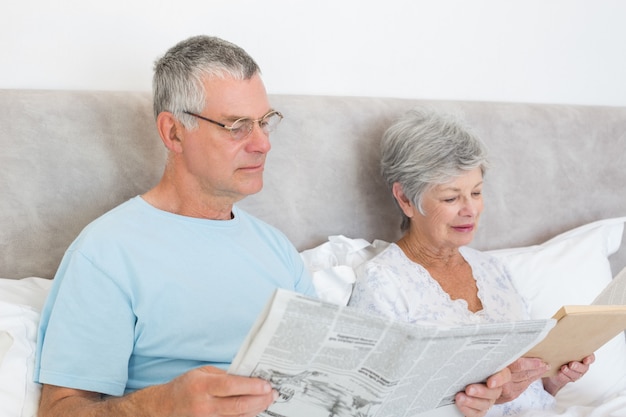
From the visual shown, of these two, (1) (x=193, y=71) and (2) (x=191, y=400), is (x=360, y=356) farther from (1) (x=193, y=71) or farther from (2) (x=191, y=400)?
(1) (x=193, y=71)

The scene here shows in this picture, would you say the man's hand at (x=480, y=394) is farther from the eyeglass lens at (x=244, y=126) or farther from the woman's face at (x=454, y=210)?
the eyeglass lens at (x=244, y=126)

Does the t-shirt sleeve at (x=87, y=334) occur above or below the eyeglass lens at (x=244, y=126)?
below

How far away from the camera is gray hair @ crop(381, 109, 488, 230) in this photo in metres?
1.83

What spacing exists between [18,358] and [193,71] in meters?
0.59

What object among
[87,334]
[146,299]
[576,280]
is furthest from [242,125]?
[576,280]

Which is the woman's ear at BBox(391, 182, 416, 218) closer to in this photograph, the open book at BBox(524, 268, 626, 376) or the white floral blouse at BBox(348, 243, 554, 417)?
the white floral blouse at BBox(348, 243, 554, 417)

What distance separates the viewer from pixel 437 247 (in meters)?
1.89

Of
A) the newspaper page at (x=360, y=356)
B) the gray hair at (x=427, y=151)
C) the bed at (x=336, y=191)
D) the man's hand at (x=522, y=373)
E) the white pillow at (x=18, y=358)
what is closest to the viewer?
the newspaper page at (x=360, y=356)

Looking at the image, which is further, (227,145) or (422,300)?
(422,300)

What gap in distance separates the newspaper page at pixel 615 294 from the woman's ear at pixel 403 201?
47 centimetres

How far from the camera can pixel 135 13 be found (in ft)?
5.87

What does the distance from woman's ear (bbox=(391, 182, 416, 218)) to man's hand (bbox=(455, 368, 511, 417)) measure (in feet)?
1.93

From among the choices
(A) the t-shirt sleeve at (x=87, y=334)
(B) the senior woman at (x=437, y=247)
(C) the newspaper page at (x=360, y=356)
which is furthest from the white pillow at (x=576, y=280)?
(A) the t-shirt sleeve at (x=87, y=334)

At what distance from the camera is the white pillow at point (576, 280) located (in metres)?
1.98
